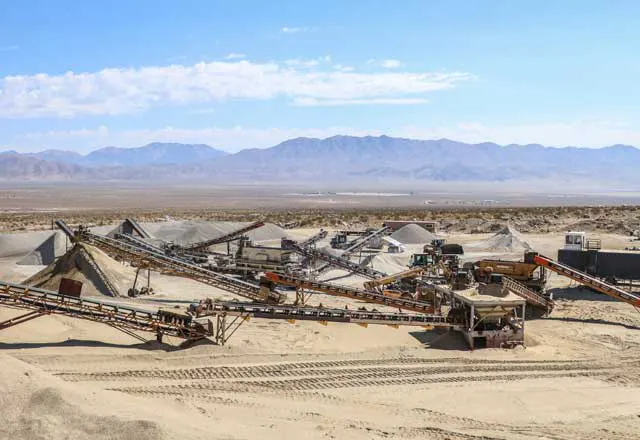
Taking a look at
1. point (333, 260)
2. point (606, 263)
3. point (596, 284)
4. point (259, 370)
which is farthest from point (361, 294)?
point (606, 263)

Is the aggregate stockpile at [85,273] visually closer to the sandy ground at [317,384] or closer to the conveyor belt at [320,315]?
the sandy ground at [317,384]

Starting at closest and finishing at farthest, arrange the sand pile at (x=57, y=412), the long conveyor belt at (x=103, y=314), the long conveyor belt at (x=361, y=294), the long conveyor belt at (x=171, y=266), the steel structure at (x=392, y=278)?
the sand pile at (x=57, y=412) → the long conveyor belt at (x=103, y=314) → the long conveyor belt at (x=361, y=294) → the long conveyor belt at (x=171, y=266) → the steel structure at (x=392, y=278)

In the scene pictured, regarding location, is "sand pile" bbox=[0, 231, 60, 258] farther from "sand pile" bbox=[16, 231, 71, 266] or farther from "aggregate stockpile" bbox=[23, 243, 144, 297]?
"aggregate stockpile" bbox=[23, 243, 144, 297]

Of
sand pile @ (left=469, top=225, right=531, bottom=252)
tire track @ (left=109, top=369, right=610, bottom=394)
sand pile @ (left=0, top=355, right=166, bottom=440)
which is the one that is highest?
sand pile @ (left=469, top=225, right=531, bottom=252)

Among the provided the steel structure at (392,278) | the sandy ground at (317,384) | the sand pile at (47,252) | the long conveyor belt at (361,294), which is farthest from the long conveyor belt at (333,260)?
the sand pile at (47,252)

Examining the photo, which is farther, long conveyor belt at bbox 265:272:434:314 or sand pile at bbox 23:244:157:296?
sand pile at bbox 23:244:157:296

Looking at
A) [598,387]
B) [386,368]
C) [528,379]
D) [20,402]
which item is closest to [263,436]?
[20,402]

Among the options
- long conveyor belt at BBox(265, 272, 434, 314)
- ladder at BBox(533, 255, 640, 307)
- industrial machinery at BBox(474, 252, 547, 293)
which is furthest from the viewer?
industrial machinery at BBox(474, 252, 547, 293)

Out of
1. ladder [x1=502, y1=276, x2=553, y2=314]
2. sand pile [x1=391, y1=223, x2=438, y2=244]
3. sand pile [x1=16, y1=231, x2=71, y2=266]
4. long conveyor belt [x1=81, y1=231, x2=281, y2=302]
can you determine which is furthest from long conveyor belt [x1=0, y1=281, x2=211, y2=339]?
sand pile [x1=391, y1=223, x2=438, y2=244]
